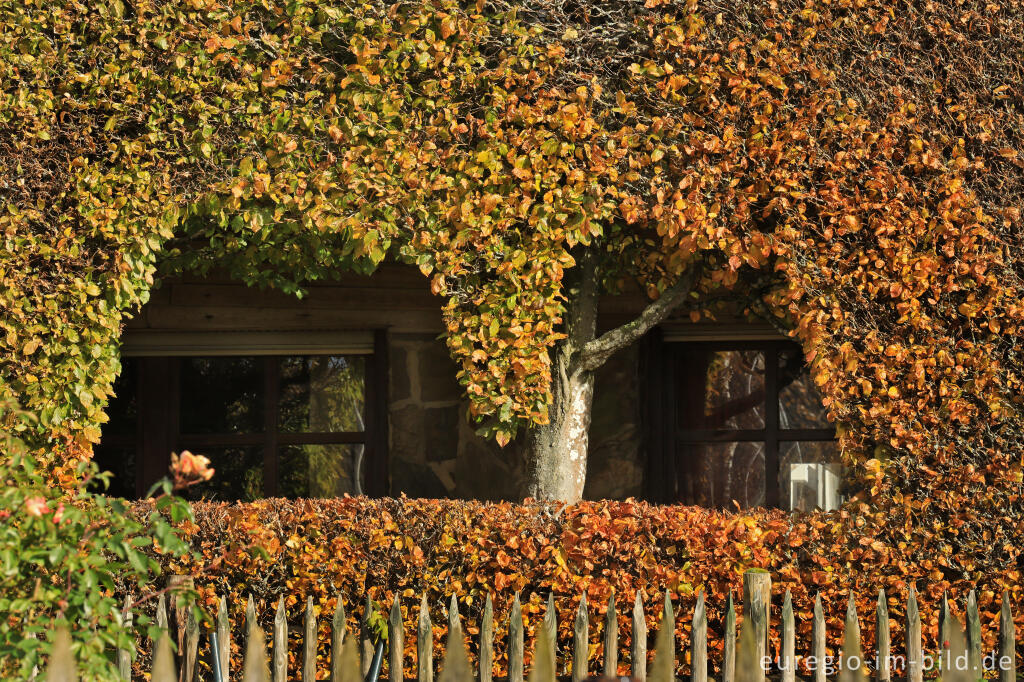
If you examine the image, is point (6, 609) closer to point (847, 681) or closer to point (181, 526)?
point (181, 526)

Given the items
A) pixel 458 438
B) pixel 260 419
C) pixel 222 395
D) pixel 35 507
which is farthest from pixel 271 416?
pixel 35 507

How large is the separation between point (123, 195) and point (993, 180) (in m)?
4.02

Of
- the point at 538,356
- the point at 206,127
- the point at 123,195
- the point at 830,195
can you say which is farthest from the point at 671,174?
the point at 123,195

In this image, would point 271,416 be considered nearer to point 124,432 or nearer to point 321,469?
point 321,469

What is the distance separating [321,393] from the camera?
6590mm

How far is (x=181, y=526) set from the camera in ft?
15.2

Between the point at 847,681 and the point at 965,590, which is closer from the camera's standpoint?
the point at 847,681

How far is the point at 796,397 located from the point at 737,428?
0.38 meters

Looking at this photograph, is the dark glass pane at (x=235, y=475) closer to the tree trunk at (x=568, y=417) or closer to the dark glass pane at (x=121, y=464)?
the dark glass pane at (x=121, y=464)

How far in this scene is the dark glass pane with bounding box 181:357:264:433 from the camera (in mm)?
6562

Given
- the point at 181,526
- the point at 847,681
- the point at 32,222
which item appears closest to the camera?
the point at 847,681

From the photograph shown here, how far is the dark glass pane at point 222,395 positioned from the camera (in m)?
6.56

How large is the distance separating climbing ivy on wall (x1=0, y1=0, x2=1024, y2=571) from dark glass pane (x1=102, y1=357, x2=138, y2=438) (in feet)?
4.90

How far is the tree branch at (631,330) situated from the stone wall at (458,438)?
3.27 feet
